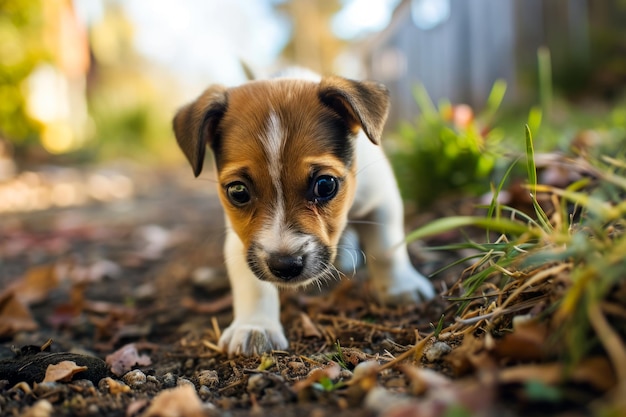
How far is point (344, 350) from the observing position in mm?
2514

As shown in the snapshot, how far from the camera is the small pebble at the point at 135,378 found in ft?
7.63

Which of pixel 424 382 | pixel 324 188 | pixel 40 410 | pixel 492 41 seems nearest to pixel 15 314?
pixel 40 410

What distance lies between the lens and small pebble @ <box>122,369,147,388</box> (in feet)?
7.63

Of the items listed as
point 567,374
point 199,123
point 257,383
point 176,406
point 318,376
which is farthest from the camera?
point 199,123

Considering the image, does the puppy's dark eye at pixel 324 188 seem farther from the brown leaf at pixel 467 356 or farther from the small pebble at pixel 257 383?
the brown leaf at pixel 467 356

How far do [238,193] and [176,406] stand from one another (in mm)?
1364

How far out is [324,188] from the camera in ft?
9.70

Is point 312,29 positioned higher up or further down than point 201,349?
higher up

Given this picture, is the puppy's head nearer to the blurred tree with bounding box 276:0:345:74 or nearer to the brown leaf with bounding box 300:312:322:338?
the brown leaf with bounding box 300:312:322:338

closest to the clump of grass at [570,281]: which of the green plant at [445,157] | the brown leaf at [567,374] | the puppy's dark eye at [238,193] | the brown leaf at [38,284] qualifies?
the brown leaf at [567,374]

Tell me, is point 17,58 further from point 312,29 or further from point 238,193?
point 312,29

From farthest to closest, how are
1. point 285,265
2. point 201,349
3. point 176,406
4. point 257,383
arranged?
1. point 201,349
2. point 285,265
3. point 257,383
4. point 176,406

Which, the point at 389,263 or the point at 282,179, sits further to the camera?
the point at 389,263

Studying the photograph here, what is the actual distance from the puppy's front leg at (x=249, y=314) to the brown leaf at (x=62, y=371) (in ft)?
2.37
